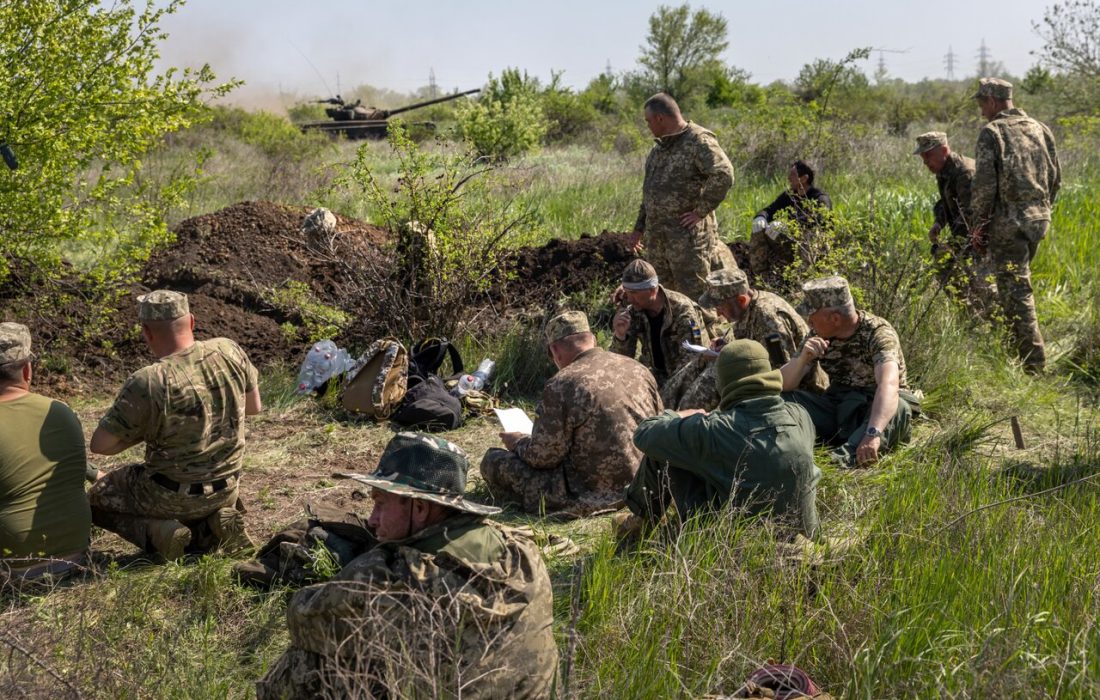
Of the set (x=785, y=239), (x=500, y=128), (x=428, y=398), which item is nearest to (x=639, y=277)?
(x=428, y=398)

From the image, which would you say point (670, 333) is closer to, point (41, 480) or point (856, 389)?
point (856, 389)

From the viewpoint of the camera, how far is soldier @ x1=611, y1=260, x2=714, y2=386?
731 centimetres

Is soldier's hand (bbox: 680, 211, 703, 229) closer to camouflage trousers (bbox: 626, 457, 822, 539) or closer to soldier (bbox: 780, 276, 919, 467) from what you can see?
soldier (bbox: 780, 276, 919, 467)

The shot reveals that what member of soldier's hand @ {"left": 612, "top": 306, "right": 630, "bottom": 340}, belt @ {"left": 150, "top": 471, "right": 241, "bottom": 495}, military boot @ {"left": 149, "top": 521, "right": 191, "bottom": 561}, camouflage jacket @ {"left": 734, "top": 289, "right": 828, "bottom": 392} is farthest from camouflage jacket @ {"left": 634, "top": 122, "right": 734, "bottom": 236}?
military boot @ {"left": 149, "top": 521, "right": 191, "bottom": 561}

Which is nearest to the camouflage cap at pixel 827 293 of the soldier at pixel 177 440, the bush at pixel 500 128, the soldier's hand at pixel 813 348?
the soldier's hand at pixel 813 348

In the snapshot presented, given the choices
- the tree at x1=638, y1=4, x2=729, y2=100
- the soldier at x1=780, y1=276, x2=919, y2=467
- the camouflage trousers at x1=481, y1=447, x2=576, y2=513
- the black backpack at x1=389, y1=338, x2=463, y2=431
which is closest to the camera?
the camouflage trousers at x1=481, y1=447, x2=576, y2=513

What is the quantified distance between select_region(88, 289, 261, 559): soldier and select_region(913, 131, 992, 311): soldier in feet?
17.7

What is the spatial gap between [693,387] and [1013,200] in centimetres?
352

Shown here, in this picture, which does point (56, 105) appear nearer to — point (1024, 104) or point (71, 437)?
point (71, 437)

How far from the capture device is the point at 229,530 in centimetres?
544

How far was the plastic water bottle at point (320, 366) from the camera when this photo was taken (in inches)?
322

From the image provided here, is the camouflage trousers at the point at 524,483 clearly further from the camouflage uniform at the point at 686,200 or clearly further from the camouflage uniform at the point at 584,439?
the camouflage uniform at the point at 686,200

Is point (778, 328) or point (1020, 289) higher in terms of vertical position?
point (778, 328)

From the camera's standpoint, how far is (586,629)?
4.10 m
